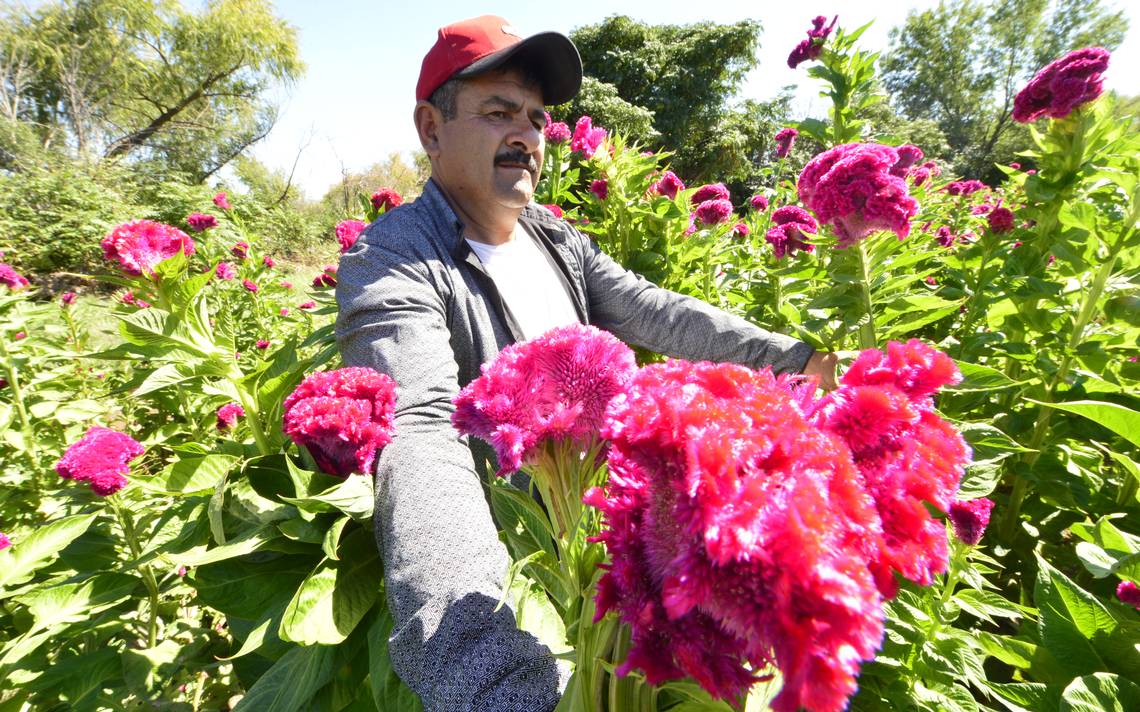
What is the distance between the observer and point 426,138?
2037 mm

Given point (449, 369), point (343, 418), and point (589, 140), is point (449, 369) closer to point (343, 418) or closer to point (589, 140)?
point (343, 418)

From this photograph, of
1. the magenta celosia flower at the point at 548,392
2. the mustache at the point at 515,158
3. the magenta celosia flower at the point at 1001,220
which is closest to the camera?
the magenta celosia flower at the point at 548,392

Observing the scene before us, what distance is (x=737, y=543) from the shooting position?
1.20 ft

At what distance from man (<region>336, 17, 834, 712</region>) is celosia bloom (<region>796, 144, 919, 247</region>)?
434 millimetres

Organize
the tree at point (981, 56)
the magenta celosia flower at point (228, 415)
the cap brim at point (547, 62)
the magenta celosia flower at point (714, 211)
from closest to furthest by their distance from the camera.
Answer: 1. the cap brim at point (547, 62)
2. the magenta celosia flower at point (228, 415)
3. the magenta celosia flower at point (714, 211)
4. the tree at point (981, 56)

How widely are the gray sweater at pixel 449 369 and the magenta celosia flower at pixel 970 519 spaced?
774 millimetres

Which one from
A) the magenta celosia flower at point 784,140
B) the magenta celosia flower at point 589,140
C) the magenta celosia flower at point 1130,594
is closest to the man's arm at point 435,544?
the magenta celosia flower at point 1130,594

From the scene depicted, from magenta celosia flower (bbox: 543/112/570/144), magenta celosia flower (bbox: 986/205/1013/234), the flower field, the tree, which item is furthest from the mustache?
the tree

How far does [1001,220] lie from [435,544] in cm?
281

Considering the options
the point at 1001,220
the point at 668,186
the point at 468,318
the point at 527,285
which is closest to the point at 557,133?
the point at 668,186

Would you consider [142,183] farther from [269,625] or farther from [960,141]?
[960,141]

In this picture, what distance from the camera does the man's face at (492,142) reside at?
1869mm

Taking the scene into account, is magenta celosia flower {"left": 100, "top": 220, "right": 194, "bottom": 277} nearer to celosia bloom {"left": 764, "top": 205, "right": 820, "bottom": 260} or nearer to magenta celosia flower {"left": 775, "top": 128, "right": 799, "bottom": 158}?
celosia bloom {"left": 764, "top": 205, "right": 820, "bottom": 260}

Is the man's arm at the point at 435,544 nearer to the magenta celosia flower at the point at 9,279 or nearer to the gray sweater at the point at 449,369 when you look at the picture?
the gray sweater at the point at 449,369
